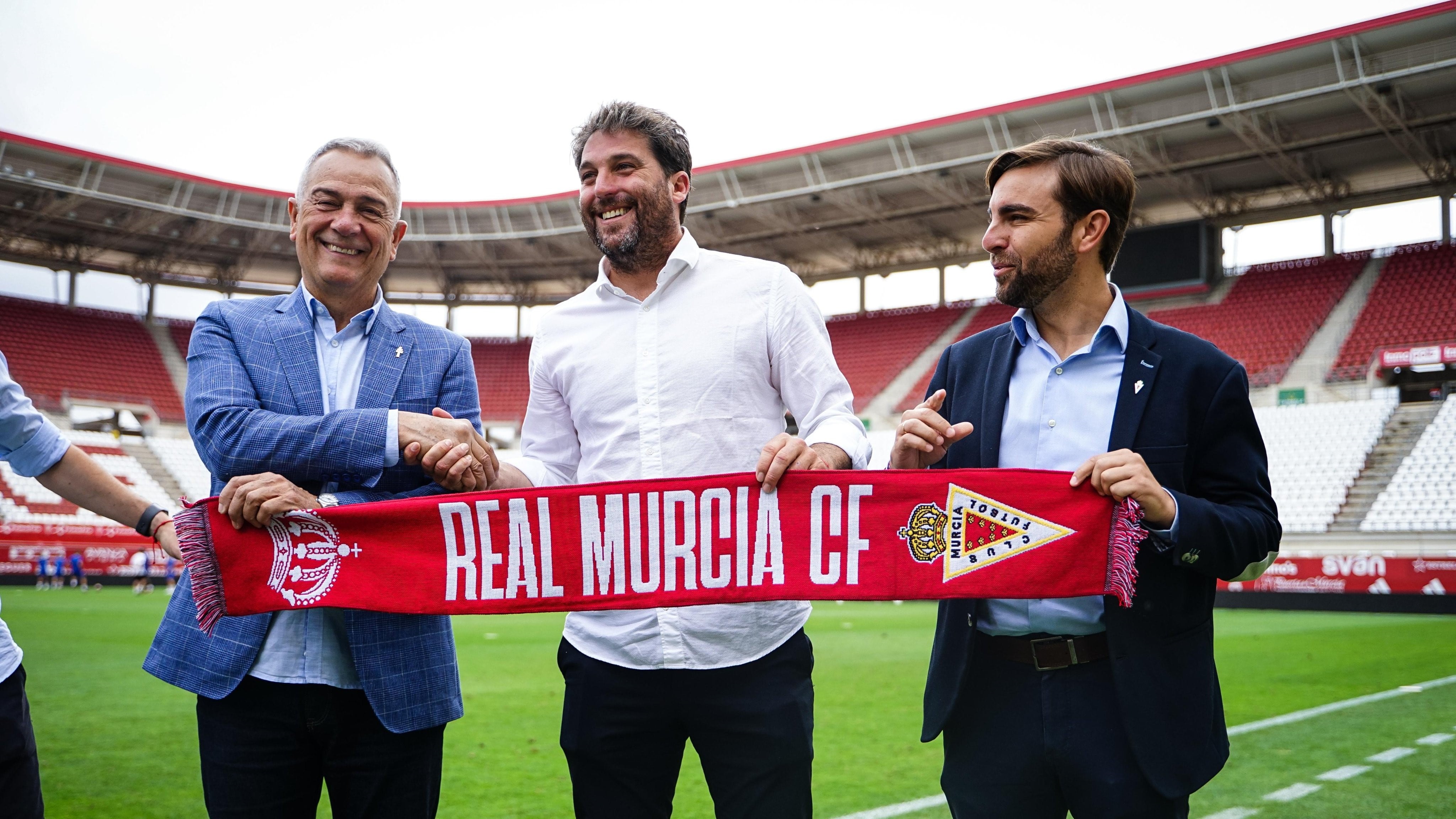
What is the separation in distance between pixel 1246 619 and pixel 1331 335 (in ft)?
A: 35.8

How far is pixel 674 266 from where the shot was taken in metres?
2.44

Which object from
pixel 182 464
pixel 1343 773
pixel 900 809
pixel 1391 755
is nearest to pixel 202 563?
pixel 900 809

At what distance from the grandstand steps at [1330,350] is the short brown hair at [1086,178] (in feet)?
73.2

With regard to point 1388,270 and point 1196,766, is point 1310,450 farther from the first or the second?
point 1196,766

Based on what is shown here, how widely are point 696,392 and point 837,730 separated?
4388mm

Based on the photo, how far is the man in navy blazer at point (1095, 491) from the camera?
1.99m

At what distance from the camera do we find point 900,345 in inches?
1148

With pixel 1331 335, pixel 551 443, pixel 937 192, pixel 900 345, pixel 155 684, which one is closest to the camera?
pixel 551 443

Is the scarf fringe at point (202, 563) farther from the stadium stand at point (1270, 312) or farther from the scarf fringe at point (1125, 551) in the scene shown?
the stadium stand at point (1270, 312)

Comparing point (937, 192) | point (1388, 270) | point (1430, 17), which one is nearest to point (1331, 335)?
point (1388, 270)

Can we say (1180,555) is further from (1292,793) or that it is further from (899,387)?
(899,387)

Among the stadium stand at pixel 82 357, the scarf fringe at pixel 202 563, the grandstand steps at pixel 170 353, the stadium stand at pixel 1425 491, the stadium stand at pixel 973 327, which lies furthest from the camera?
the grandstand steps at pixel 170 353

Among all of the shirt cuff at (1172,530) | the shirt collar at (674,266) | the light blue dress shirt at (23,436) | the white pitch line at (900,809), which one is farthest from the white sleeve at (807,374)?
the white pitch line at (900,809)

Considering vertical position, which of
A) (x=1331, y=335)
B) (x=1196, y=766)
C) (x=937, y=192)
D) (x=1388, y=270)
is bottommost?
(x=1196, y=766)
